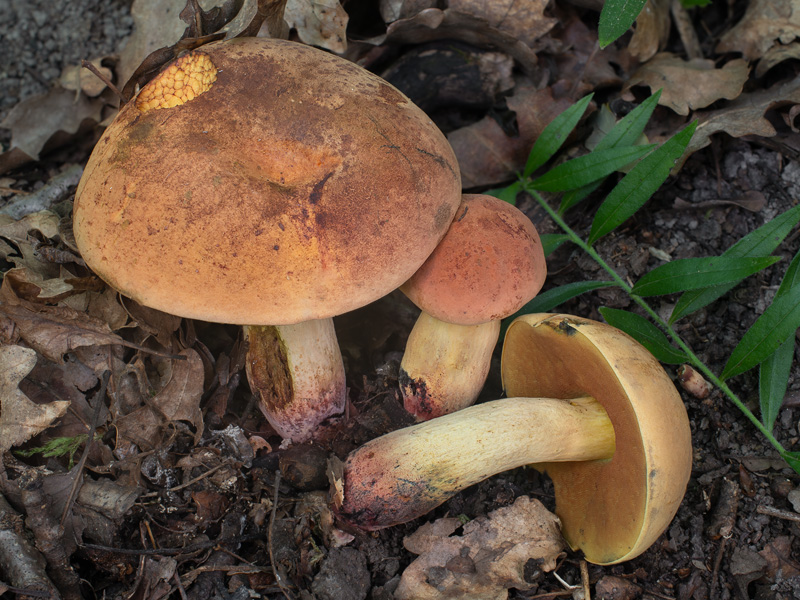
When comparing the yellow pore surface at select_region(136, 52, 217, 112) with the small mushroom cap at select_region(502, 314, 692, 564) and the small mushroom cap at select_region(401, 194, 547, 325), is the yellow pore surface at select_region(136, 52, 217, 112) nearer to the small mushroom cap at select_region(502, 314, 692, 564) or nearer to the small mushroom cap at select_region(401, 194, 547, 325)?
the small mushroom cap at select_region(401, 194, 547, 325)

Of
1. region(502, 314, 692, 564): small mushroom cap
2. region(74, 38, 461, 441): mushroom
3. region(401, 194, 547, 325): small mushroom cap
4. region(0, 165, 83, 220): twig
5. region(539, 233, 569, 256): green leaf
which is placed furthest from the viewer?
region(0, 165, 83, 220): twig

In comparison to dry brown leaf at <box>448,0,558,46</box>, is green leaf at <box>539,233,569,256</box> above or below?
below

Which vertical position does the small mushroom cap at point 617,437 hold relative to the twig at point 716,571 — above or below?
above

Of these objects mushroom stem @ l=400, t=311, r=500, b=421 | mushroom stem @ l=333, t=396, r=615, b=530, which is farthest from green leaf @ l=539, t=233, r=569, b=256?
mushroom stem @ l=333, t=396, r=615, b=530

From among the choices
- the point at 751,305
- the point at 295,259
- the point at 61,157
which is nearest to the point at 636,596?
the point at 751,305

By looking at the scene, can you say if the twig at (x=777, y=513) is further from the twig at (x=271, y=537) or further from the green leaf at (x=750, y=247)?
the twig at (x=271, y=537)

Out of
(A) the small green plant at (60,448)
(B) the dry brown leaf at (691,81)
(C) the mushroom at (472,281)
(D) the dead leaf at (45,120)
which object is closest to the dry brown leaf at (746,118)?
(B) the dry brown leaf at (691,81)

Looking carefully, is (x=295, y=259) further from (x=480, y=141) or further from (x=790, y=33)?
(x=790, y=33)
